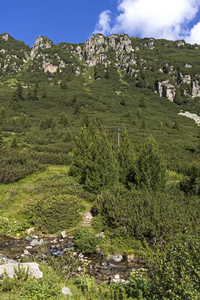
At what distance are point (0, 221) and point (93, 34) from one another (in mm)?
183214

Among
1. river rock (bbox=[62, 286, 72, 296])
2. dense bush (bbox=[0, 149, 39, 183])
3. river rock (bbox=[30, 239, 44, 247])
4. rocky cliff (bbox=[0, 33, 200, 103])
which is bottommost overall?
river rock (bbox=[30, 239, 44, 247])

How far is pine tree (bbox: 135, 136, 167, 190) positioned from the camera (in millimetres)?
13430

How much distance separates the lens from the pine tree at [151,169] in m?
13.4

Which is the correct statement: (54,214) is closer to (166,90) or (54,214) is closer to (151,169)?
(151,169)

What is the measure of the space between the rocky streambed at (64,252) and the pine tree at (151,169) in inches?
257

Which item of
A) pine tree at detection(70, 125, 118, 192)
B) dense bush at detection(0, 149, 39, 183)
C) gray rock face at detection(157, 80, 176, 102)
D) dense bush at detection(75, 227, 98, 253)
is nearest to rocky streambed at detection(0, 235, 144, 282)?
dense bush at detection(75, 227, 98, 253)

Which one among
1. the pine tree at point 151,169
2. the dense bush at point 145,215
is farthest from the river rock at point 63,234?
the pine tree at point 151,169

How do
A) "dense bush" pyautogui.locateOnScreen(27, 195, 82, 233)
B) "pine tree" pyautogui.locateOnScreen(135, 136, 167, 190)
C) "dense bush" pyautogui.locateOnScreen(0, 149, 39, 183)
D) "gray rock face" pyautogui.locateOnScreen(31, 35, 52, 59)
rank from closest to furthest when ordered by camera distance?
"dense bush" pyautogui.locateOnScreen(27, 195, 82, 233) < "pine tree" pyautogui.locateOnScreen(135, 136, 167, 190) < "dense bush" pyautogui.locateOnScreen(0, 149, 39, 183) < "gray rock face" pyautogui.locateOnScreen(31, 35, 52, 59)

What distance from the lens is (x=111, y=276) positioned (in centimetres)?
660

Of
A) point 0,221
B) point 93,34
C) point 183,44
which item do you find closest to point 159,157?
point 0,221

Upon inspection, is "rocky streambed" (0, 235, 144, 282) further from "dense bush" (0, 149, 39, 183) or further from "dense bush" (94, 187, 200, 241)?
"dense bush" (0, 149, 39, 183)

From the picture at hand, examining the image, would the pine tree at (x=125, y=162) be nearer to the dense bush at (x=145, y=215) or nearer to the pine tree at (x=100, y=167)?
the pine tree at (x=100, y=167)

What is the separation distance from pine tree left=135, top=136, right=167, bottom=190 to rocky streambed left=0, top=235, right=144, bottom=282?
21.4ft

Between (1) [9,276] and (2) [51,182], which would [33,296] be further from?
(2) [51,182]
